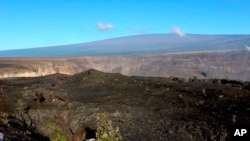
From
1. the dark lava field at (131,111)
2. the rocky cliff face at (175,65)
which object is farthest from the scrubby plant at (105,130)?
the rocky cliff face at (175,65)

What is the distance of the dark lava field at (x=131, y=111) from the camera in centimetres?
1831

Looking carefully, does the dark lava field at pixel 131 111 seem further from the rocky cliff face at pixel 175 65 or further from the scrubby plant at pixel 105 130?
the rocky cliff face at pixel 175 65

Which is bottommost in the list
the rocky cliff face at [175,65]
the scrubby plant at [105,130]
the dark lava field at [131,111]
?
the rocky cliff face at [175,65]

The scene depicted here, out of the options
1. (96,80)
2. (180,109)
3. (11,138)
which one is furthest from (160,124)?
(96,80)

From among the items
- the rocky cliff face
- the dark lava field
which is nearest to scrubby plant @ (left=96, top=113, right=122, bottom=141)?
the dark lava field

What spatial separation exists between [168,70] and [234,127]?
63.6m

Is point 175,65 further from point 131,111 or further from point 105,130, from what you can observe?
point 105,130

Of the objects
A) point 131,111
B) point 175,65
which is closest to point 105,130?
point 131,111

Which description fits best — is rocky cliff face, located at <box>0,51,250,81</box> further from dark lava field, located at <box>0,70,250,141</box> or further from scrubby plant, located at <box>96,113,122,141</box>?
scrubby plant, located at <box>96,113,122,141</box>

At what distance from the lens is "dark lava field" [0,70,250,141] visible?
1831 centimetres

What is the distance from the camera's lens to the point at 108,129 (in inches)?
460

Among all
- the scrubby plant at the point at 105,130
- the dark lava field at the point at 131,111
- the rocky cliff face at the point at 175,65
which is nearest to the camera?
the scrubby plant at the point at 105,130

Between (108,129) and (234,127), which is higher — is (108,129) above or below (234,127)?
above

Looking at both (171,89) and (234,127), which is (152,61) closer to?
(171,89)
